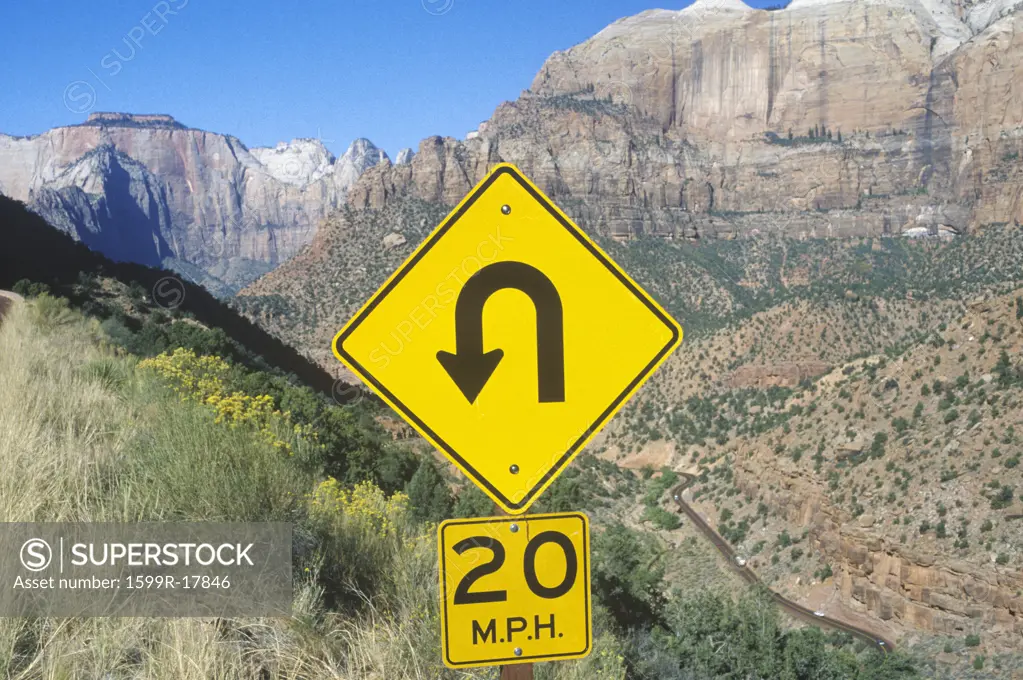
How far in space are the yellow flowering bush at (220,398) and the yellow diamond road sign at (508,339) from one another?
11.9 feet

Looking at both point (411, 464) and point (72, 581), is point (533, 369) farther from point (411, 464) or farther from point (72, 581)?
point (411, 464)

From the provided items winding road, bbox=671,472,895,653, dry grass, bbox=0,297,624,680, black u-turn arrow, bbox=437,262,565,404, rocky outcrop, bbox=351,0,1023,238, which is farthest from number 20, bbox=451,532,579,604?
rocky outcrop, bbox=351,0,1023,238


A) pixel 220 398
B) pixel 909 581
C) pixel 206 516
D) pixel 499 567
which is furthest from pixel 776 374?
pixel 499 567

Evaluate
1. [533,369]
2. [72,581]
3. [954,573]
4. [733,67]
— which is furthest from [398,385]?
[733,67]

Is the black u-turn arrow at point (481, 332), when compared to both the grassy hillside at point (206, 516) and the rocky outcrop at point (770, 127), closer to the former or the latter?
the grassy hillside at point (206, 516)

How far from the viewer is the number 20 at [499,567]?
103 inches

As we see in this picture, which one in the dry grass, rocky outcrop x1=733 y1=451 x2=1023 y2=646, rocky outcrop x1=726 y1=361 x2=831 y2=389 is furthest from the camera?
rocky outcrop x1=726 y1=361 x2=831 y2=389

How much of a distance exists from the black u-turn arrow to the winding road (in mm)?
24348

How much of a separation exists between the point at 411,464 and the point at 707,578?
18.6 metres

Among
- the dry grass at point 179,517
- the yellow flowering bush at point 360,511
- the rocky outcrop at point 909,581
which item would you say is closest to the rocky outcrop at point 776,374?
the rocky outcrop at point 909,581

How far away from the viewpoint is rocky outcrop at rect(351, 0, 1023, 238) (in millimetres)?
114312

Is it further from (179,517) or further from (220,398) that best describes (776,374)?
(179,517)

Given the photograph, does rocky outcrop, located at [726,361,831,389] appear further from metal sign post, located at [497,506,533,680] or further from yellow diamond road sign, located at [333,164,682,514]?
metal sign post, located at [497,506,533,680]

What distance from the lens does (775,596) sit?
96.5 feet
